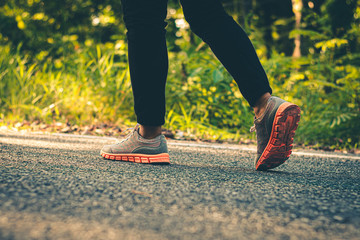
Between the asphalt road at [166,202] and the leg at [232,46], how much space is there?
15.0 inches

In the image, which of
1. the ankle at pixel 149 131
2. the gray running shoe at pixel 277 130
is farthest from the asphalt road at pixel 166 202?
the ankle at pixel 149 131

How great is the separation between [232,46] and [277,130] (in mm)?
422

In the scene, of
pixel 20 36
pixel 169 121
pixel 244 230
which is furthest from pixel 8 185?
pixel 20 36

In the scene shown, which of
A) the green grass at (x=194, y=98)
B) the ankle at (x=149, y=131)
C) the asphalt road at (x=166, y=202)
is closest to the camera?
the asphalt road at (x=166, y=202)

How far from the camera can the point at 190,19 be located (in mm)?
1664

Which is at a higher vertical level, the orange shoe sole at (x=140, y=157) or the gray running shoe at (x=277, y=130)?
the gray running shoe at (x=277, y=130)

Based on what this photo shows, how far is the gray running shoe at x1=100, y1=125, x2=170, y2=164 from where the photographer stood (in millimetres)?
1751

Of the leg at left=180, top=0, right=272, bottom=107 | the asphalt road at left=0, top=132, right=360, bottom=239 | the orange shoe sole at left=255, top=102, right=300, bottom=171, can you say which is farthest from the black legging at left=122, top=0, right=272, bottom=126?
the asphalt road at left=0, top=132, right=360, bottom=239

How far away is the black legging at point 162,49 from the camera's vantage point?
1621 mm

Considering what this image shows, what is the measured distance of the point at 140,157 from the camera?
1.76 metres

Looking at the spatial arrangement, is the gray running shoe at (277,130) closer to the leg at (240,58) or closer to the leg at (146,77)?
the leg at (240,58)

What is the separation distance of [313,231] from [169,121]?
11.1 ft

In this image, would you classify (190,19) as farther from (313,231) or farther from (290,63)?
(290,63)

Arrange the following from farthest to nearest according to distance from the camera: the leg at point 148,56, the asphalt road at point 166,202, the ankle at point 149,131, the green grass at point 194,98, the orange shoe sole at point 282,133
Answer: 1. the green grass at point 194,98
2. the ankle at point 149,131
3. the leg at point 148,56
4. the orange shoe sole at point 282,133
5. the asphalt road at point 166,202
